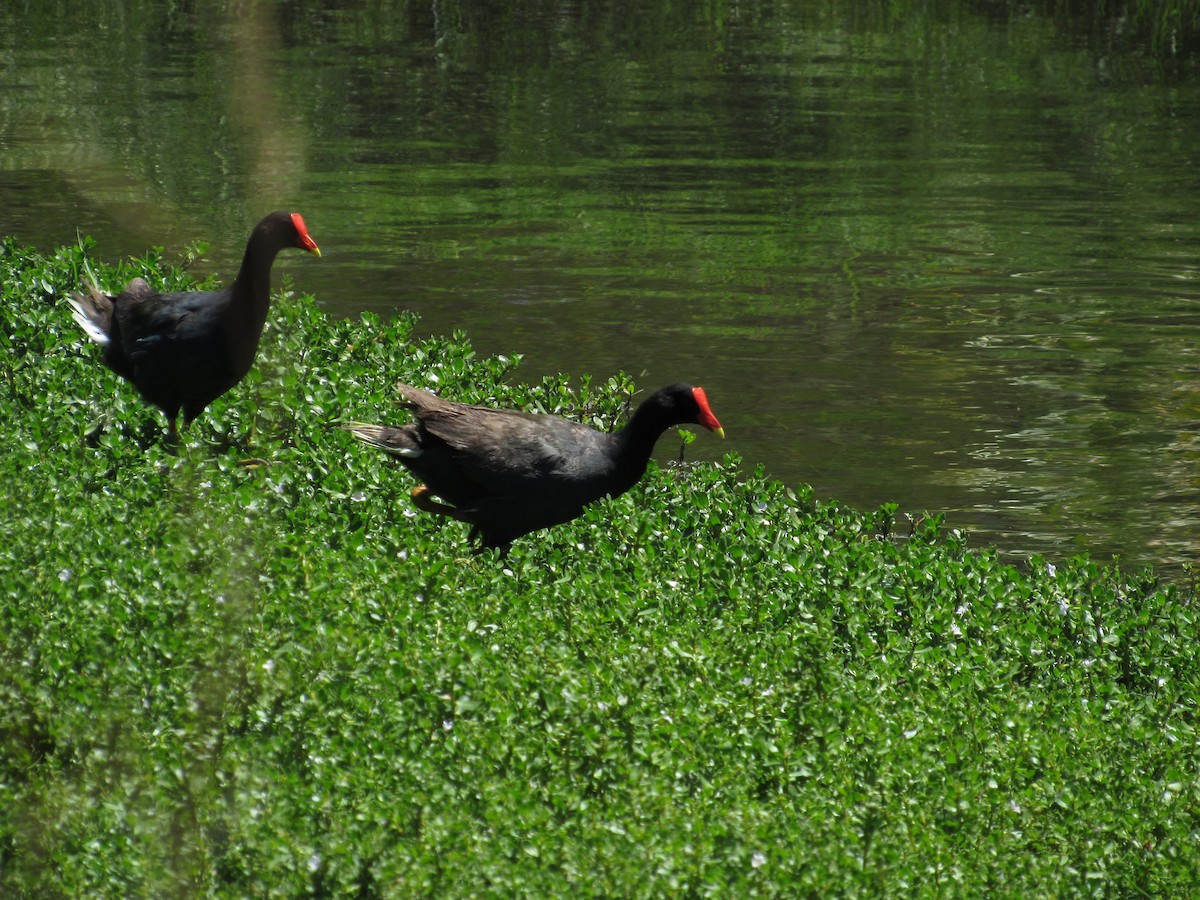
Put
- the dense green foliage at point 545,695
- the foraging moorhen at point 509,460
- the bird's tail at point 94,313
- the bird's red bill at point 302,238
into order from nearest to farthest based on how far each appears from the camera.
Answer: the dense green foliage at point 545,695 → the foraging moorhen at point 509,460 → the bird's red bill at point 302,238 → the bird's tail at point 94,313

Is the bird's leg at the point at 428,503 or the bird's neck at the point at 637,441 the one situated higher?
the bird's neck at the point at 637,441

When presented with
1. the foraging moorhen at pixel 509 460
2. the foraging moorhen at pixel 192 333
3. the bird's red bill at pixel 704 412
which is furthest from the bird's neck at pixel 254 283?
the bird's red bill at pixel 704 412

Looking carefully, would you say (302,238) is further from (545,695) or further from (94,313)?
(545,695)

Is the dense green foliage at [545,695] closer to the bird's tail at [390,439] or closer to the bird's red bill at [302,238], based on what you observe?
the bird's tail at [390,439]

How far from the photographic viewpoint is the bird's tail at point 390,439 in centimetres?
783

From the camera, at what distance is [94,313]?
360 inches

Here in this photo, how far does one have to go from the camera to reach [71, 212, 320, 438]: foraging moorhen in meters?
8.27

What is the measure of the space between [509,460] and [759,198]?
1104cm

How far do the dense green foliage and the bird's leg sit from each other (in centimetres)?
11

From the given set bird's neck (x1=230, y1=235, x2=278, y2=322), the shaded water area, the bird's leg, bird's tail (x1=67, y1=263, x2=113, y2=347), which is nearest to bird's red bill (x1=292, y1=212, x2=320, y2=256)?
bird's neck (x1=230, y1=235, x2=278, y2=322)

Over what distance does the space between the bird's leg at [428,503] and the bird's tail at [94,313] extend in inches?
81.2

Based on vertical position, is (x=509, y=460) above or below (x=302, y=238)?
below

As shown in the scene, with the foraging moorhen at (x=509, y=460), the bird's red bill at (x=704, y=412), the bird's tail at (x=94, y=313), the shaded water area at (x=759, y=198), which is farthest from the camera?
the shaded water area at (x=759, y=198)

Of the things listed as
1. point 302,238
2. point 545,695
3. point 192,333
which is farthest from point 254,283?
point 545,695
